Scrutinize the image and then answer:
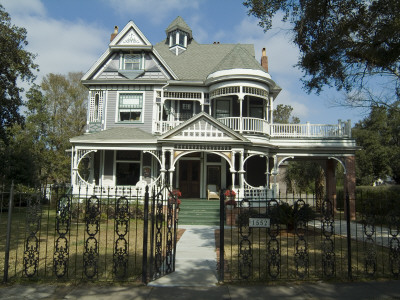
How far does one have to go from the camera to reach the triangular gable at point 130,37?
67.0ft

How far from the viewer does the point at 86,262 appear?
21.1ft

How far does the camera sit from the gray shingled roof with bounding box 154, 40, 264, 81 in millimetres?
19984

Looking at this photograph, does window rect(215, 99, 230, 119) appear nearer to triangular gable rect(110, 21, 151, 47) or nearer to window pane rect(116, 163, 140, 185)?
triangular gable rect(110, 21, 151, 47)

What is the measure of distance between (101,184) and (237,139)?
8.53 meters

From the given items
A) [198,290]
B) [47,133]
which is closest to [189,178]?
[198,290]

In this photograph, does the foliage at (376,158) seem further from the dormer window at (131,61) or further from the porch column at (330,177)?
the dormer window at (131,61)

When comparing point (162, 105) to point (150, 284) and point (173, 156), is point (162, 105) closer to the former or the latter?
point (173, 156)

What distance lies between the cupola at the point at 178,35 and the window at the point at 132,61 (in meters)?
4.83

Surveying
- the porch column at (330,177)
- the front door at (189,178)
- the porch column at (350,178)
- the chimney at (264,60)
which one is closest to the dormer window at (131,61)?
the front door at (189,178)

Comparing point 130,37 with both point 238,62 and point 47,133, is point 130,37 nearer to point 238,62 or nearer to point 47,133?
point 238,62

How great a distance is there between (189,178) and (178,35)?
38.1 feet

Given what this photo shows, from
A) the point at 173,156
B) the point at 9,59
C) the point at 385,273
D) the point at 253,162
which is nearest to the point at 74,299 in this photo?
the point at 385,273

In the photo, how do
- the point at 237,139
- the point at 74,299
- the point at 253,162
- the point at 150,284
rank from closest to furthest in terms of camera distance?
the point at 74,299 → the point at 150,284 → the point at 237,139 → the point at 253,162

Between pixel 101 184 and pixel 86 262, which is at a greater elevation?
pixel 101 184
